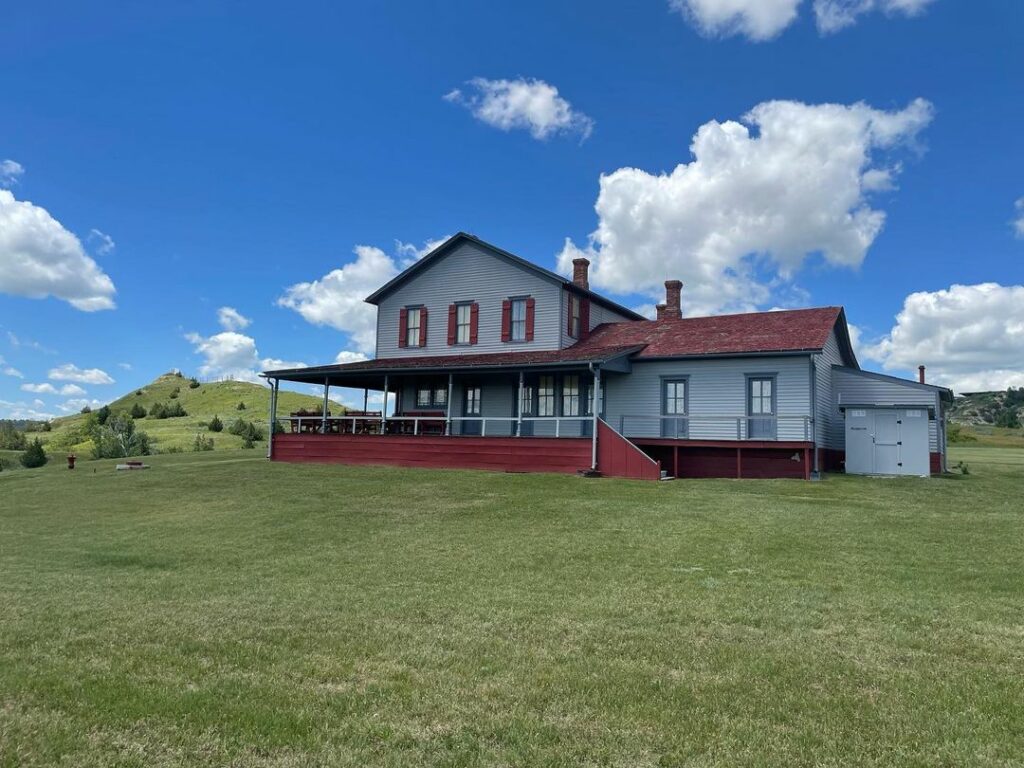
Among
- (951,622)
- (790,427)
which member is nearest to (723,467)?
(790,427)

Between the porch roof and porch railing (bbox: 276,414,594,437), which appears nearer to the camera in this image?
the porch roof

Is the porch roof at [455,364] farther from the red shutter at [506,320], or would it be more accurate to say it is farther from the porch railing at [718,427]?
the porch railing at [718,427]

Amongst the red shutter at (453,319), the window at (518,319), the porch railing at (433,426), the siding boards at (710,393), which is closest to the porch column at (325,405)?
the porch railing at (433,426)

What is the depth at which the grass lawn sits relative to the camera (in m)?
4.16

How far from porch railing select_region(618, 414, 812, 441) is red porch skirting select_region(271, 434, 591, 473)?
286 cm

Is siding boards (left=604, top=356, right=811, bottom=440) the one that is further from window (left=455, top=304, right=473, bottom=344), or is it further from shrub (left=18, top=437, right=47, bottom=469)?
shrub (left=18, top=437, right=47, bottom=469)

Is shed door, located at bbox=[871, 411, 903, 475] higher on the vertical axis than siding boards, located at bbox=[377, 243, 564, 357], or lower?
lower

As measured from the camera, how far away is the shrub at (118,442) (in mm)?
36531

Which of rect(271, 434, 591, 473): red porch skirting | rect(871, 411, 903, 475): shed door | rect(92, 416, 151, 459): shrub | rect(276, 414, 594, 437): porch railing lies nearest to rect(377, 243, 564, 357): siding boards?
rect(276, 414, 594, 437): porch railing

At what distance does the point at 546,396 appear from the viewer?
25.4m

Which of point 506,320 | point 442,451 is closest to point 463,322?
point 506,320

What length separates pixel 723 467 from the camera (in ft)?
73.6

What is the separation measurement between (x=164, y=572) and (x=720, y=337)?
18342 millimetres

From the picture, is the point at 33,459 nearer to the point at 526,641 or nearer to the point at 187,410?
the point at 187,410
